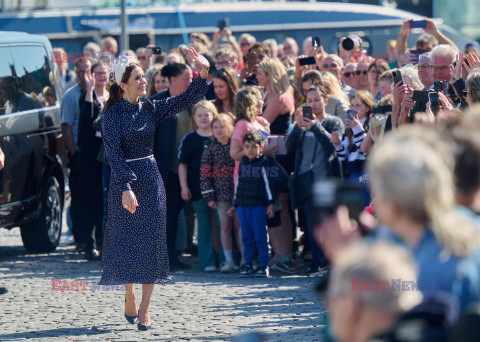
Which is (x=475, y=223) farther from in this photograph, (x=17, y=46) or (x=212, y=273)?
(x=17, y=46)

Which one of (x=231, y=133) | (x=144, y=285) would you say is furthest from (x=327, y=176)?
(x=144, y=285)

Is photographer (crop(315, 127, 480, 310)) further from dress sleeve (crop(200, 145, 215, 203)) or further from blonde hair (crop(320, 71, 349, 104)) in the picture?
blonde hair (crop(320, 71, 349, 104))

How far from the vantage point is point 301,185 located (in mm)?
8977

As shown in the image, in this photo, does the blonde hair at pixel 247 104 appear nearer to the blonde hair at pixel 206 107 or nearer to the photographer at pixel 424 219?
the blonde hair at pixel 206 107

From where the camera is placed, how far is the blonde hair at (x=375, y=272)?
104 inches

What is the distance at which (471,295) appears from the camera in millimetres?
2836

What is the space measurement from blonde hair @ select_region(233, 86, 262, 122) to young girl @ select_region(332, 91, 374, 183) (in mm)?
910

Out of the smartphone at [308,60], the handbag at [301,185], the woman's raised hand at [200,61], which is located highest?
the smartphone at [308,60]

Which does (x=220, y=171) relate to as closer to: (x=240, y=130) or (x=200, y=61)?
(x=240, y=130)

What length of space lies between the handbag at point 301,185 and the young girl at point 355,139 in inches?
11.1

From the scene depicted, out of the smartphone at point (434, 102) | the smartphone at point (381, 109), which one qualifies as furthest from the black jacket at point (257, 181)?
the smartphone at point (434, 102)

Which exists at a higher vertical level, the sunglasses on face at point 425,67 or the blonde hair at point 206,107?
the sunglasses on face at point 425,67

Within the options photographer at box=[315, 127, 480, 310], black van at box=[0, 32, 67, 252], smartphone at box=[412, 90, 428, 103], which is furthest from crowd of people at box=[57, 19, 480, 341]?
photographer at box=[315, 127, 480, 310]

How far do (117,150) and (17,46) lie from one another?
4.09 m
